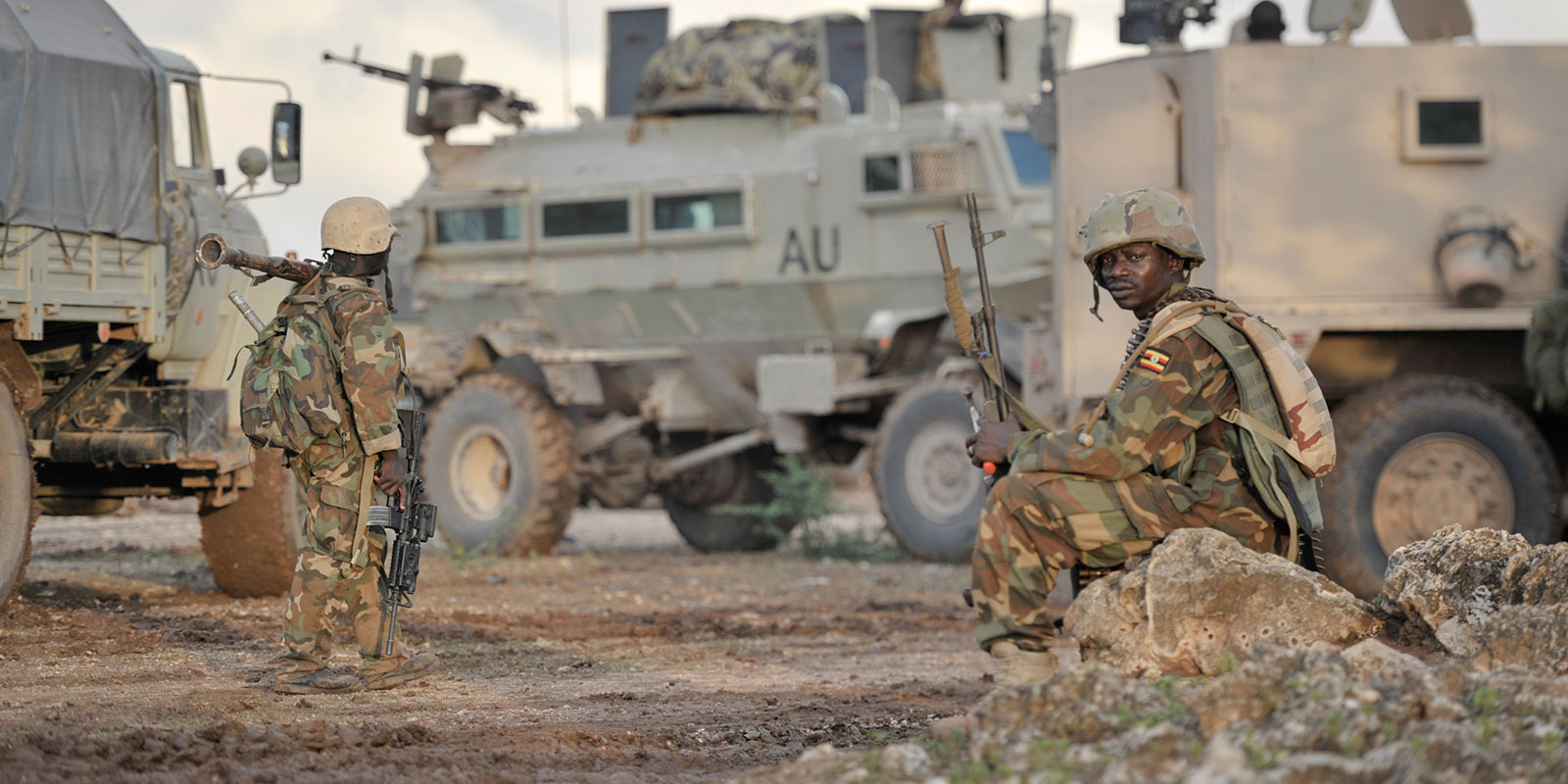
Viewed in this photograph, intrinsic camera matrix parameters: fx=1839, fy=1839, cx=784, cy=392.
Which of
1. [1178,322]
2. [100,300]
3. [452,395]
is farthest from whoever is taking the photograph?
[452,395]

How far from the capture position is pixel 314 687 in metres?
5.71

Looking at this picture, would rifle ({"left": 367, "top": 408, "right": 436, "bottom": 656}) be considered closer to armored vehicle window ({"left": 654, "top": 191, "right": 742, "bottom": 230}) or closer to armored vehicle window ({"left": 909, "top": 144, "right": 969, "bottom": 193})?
armored vehicle window ({"left": 909, "top": 144, "right": 969, "bottom": 193})

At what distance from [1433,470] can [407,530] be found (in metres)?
5.05

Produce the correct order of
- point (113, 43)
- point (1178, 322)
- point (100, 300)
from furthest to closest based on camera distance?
point (113, 43) < point (100, 300) < point (1178, 322)

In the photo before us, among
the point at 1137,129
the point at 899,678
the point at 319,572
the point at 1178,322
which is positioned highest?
the point at 1137,129

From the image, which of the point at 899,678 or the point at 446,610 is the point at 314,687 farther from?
the point at 446,610

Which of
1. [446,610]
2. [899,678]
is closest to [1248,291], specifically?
[899,678]

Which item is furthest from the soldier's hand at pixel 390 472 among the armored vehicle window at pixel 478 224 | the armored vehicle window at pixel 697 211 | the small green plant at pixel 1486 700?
the armored vehicle window at pixel 478 224

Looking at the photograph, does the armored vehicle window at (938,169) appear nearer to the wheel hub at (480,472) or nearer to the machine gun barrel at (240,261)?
the wheel hub at (480,472)

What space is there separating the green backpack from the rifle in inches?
12.3

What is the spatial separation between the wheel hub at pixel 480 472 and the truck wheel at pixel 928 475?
2956 millimetres

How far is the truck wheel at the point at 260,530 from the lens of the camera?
330 inches

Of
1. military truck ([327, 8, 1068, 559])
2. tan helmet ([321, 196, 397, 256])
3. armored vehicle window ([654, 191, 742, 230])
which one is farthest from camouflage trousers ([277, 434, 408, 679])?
armored vehicle window ([654, 191, 742, 230])

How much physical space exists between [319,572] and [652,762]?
139 cm
